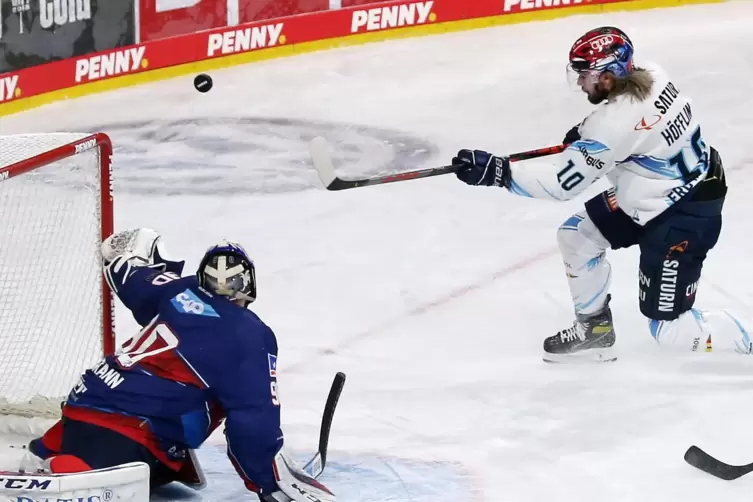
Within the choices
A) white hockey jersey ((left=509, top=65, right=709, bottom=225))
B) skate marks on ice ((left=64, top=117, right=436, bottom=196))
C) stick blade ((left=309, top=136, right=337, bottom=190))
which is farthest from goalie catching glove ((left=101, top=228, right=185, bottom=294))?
skate marks on ice ((left=64, top=117, right=436, bottom=196))

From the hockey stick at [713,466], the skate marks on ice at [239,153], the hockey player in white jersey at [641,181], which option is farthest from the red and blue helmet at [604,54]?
the skate marks on ice at [239,153]

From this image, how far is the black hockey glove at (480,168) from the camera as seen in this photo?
366 centimetres

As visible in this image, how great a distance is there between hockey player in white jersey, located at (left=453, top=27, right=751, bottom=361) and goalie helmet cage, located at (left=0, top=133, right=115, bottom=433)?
3.41 feet

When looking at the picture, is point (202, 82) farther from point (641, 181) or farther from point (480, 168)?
point (641, 181)

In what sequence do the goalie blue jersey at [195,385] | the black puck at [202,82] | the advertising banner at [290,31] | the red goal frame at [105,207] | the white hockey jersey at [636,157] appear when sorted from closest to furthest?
the goalie blue jersey at [195,385]
the red goal frame at [105,207]
the white hockey jersey at [636,157]
the black puck at [202,82]
the advertising banner at [290,31]

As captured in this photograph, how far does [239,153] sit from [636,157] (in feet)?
8.62

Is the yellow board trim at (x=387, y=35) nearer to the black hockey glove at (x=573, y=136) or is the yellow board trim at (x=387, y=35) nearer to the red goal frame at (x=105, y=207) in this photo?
→ the black hockey glove at (x=573, y=136)

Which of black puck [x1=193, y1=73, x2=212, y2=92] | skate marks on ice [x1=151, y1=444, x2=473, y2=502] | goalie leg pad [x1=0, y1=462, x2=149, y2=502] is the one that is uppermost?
black puck [x1=193, y1=73, x2=212, y2=92]

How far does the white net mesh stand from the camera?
11.2 feet

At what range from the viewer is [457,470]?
10.4 feet

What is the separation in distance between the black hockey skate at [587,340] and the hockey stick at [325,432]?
1021mm

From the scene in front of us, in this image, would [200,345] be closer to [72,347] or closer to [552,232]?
[72,347]

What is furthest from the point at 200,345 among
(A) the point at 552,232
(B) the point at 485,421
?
(A) the point at 552,232

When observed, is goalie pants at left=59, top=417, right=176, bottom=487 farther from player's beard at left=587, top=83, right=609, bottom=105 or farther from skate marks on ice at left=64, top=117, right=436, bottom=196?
skate marks on ice at left=64, top=117, right=436, bottom=196
